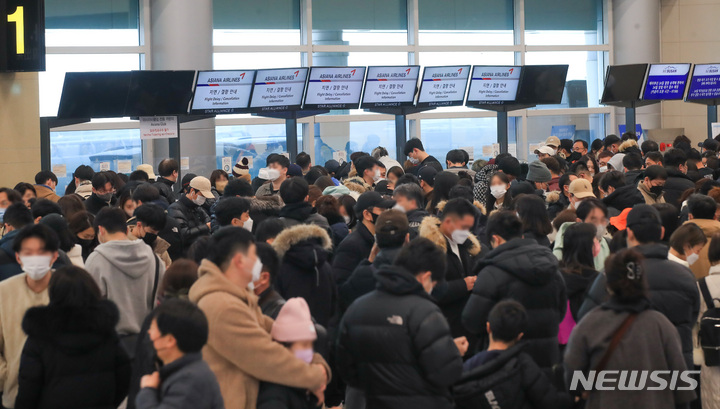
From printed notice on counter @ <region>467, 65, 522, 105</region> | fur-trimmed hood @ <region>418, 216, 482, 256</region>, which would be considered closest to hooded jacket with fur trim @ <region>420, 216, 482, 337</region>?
fur-trimmed hood @ <region>418, 216, 482, 256</region>

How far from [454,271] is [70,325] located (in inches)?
89.6

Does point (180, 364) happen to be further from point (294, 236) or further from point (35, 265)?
point (294, 236)

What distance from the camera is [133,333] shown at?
491 centimetres

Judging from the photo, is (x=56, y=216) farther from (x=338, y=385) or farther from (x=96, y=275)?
(x=338, y=385)

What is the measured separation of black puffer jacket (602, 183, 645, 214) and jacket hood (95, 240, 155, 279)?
3898 mm

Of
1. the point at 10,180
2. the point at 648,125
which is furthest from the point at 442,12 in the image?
the point at 10,180

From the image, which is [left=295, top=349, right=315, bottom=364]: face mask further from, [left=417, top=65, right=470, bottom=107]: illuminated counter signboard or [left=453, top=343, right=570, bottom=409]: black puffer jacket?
[left=417, top=65, right=470, bottom=107]: illuminated counter signboard

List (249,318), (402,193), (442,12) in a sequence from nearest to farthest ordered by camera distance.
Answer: (249,318) → (402,193) → (442,12)

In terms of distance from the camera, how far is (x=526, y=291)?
177 inches

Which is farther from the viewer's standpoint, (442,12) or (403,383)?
(442,12)

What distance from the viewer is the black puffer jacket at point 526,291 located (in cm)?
447

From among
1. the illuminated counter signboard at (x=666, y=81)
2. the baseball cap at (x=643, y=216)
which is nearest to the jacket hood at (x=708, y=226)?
the baseball cap at (x=643, y=216)

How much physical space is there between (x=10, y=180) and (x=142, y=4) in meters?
6.71

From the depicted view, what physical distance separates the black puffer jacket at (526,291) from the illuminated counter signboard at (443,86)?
8.69 meters
